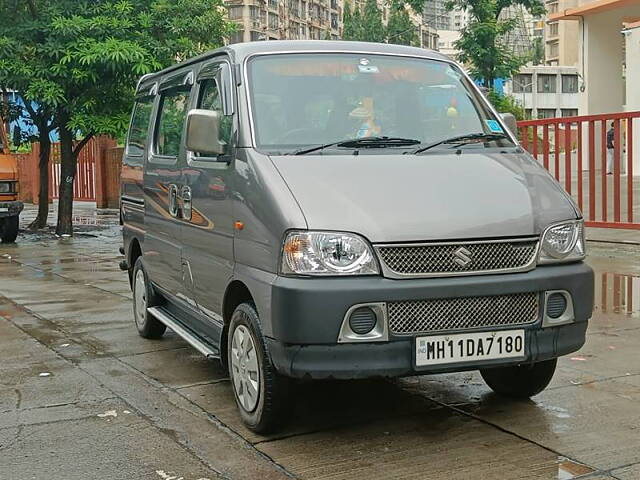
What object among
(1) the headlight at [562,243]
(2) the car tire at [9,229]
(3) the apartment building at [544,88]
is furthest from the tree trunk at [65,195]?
(3) the apartment building at [544,88]

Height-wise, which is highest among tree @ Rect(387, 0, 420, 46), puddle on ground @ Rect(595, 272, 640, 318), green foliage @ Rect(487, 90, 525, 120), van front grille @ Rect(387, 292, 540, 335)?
tree @ Rect(387, 0, 420, 46)

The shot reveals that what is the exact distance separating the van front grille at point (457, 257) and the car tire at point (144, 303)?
3083 mm

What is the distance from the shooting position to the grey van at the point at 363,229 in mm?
4004

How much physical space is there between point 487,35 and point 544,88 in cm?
5379

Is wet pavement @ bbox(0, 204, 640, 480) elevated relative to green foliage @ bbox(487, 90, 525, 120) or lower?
lower

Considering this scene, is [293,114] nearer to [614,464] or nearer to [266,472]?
[266,472]

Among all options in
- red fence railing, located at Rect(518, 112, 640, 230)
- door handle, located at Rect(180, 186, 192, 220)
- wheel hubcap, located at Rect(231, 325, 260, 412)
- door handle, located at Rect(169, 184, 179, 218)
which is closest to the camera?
wheel hubcap, located at Rect(231, 325, 260, 412)

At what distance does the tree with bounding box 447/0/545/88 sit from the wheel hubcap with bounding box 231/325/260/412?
3045 cm

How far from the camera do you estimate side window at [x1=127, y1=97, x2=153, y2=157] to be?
6844 mm

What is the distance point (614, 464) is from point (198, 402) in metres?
2.32

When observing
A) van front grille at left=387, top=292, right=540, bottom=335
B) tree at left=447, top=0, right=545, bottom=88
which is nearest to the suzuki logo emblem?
van front grille at left=387, top=292, right=540, bottom=335

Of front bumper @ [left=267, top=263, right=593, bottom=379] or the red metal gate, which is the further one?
the red metal gate

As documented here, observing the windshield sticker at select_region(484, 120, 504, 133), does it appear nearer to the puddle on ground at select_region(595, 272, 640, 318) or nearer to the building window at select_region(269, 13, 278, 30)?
the puddle on ground at select_region(595, 272, 640, 318)

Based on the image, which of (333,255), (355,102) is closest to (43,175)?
(355,102)
